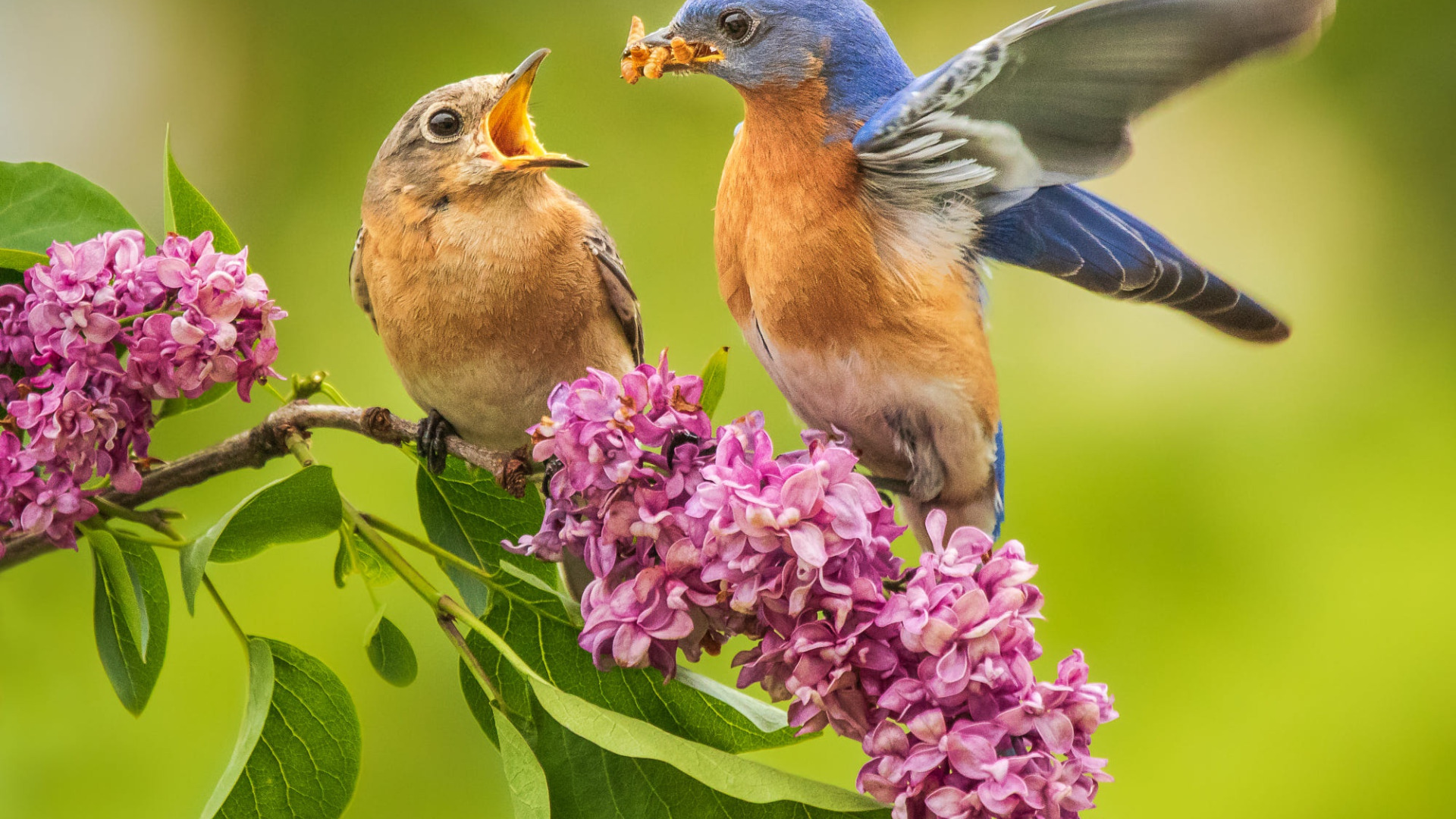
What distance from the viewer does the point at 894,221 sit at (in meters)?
0.73

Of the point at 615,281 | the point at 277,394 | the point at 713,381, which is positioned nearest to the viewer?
the point at 713,381

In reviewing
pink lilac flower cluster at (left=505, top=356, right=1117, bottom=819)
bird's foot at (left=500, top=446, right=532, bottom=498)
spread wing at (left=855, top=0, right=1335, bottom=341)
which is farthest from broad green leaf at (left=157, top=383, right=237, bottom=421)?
spread wing at (left=855, top=0, right=1335, bottom=341)

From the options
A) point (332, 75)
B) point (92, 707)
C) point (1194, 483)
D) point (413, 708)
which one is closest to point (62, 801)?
point (92, 707)

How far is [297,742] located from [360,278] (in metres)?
0.40

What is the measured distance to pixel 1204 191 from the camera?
1798 millimetres

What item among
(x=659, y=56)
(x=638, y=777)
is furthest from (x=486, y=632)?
(x=659, y=56)

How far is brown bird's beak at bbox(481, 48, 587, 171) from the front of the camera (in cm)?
79

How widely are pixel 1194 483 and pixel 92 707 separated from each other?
183 centimetres

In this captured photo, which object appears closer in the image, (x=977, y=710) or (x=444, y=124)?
(x=977, y=710)

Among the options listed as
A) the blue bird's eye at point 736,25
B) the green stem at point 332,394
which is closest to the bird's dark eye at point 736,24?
the blue bird's eye at point 736,25

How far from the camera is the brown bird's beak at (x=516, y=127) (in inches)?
31.2

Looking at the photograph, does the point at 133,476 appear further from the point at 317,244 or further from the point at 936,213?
the point at 317,244

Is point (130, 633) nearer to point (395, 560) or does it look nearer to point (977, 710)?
point (395, 560)

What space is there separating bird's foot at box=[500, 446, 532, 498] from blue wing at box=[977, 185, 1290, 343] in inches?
12.4
